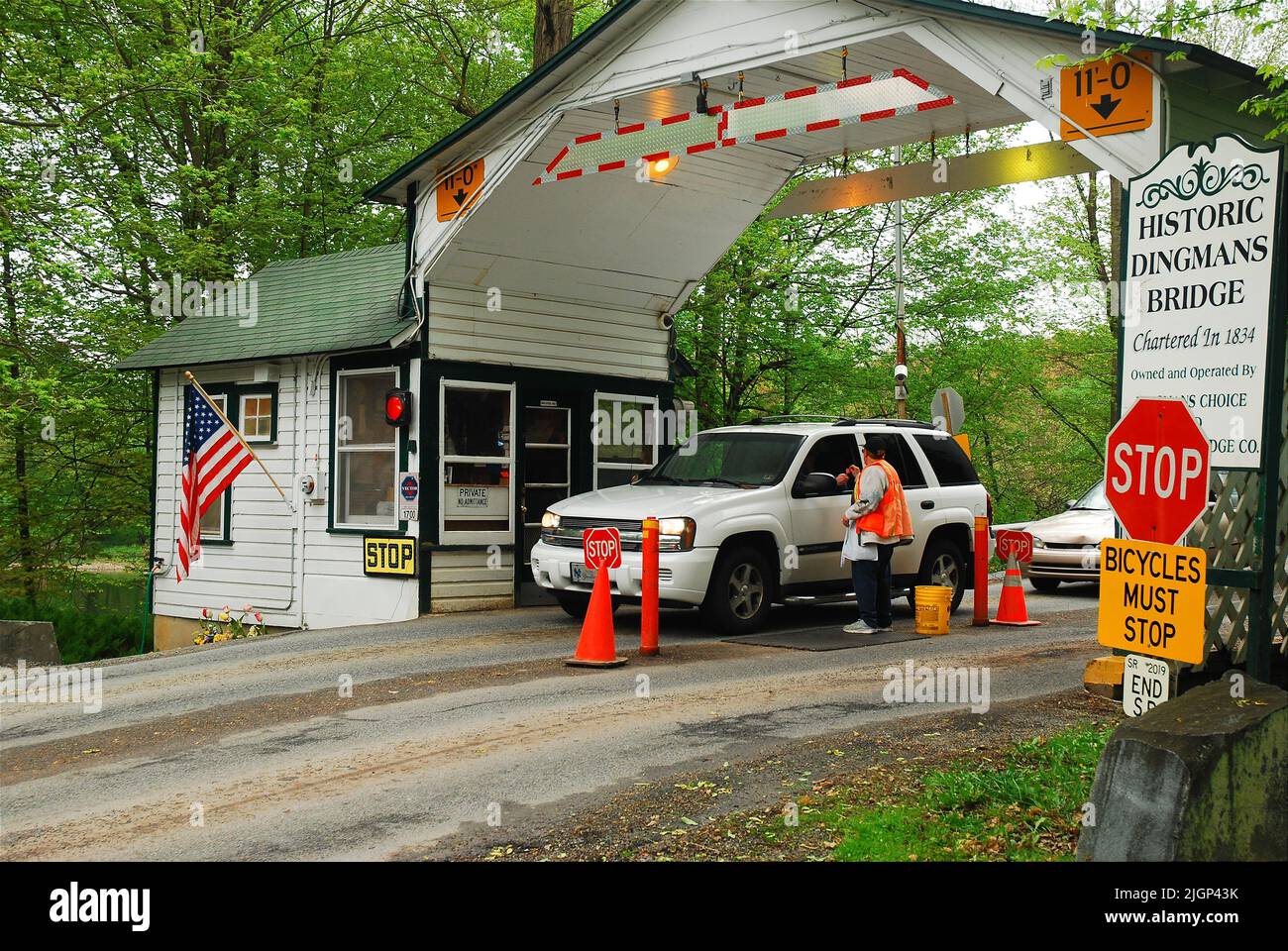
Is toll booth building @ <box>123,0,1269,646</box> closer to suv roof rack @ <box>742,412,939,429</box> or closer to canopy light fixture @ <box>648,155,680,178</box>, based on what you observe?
canopy light fixture @ <box>648,155,680,178</box>

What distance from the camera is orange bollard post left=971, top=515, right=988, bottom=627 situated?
1380 cm

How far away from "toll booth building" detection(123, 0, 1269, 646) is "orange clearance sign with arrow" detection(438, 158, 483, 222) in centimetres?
3

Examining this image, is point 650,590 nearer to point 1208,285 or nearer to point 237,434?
point 1208,285

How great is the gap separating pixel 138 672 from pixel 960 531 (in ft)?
28.7

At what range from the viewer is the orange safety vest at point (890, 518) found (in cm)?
1205

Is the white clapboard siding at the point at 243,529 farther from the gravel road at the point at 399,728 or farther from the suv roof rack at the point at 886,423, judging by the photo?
the suv roof rack at the point at 886,423

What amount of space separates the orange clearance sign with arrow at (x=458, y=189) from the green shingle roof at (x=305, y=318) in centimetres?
138

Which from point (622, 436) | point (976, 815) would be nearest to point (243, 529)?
point (622, 436)

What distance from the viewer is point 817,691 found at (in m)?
9.55

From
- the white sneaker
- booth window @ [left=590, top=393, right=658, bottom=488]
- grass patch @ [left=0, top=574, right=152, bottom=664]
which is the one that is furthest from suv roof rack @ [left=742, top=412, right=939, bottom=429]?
grass patch @ [left=0, top=574, right=152, bottom=664]

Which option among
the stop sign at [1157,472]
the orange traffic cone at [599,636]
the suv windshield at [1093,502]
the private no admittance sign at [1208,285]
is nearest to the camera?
the stop sign at [1157,472]

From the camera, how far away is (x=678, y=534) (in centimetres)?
1181

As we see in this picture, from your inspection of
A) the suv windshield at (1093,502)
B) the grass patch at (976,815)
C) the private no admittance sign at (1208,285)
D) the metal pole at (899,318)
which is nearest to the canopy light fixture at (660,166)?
the private no admittance sign at (1208,285)

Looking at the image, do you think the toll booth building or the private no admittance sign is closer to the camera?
the private no admittance sign
